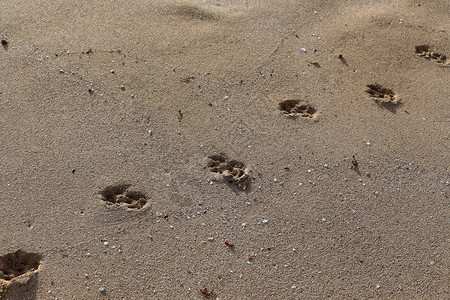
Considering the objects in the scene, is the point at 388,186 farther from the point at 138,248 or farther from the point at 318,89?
the point at 138,248

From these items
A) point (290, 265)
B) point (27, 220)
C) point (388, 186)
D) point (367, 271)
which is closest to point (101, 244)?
point (27, 220)

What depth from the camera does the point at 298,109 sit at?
3338 mm

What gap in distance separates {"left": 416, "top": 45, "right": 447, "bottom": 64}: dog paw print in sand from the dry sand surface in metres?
0.01

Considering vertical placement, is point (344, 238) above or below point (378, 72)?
below

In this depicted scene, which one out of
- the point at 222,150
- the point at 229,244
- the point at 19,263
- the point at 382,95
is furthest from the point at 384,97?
the point at 19,263

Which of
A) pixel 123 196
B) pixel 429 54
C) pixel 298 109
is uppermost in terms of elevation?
pixel 429 54

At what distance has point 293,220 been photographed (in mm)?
2811

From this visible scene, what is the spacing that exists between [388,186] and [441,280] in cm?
75

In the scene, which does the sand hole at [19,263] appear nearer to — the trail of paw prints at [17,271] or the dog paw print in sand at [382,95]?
the trail of paw prints at [17,271]

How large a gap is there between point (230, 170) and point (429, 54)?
7.93 ft

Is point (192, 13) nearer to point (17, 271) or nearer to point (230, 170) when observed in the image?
point (230, 170)

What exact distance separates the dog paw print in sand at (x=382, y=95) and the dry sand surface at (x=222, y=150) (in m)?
0.01

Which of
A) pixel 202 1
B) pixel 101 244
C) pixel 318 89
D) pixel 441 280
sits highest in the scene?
pixel 202 1

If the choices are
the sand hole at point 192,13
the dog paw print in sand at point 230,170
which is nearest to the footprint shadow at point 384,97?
the dog paw print in sand at point 230,170
